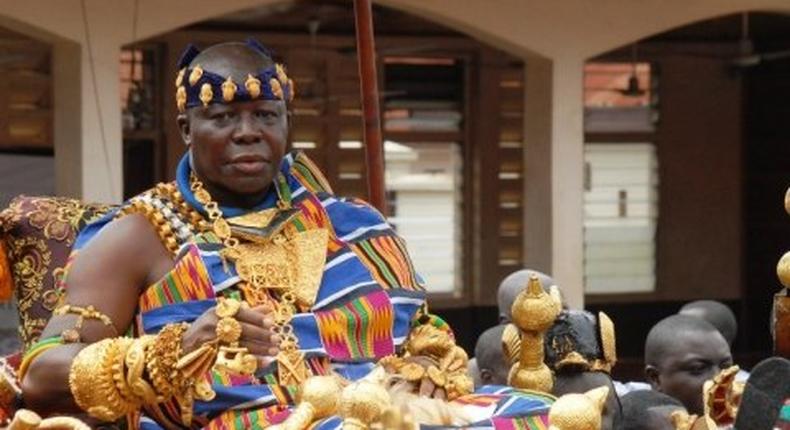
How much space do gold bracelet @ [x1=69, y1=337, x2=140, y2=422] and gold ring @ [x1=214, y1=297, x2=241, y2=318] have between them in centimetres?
20

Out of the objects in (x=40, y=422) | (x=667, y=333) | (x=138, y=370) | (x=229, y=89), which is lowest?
(x=667, y=333)

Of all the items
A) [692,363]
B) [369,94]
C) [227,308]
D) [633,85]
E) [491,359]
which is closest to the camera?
[227,308]

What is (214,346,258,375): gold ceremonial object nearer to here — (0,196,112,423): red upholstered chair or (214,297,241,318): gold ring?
(214,297,241,318): gold ring

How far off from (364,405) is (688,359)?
334 centimetres

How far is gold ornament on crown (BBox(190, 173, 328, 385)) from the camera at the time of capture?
13.1ft

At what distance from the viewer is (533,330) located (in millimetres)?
4160

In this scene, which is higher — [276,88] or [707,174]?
[276,88]

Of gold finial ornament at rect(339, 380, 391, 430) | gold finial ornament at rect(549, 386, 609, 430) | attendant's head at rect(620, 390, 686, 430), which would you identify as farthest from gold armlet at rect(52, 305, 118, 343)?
attendant's head at rect(620, 390, 686, 430)

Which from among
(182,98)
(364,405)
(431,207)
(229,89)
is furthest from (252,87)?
(431,207)

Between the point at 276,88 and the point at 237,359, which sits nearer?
the point at 237,359

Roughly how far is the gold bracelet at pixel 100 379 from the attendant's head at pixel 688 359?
112 inches

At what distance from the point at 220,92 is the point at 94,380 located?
712 mm

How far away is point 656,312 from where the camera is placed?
1448cm

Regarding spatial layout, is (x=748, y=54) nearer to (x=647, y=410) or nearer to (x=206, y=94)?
(x=647, y=410)
